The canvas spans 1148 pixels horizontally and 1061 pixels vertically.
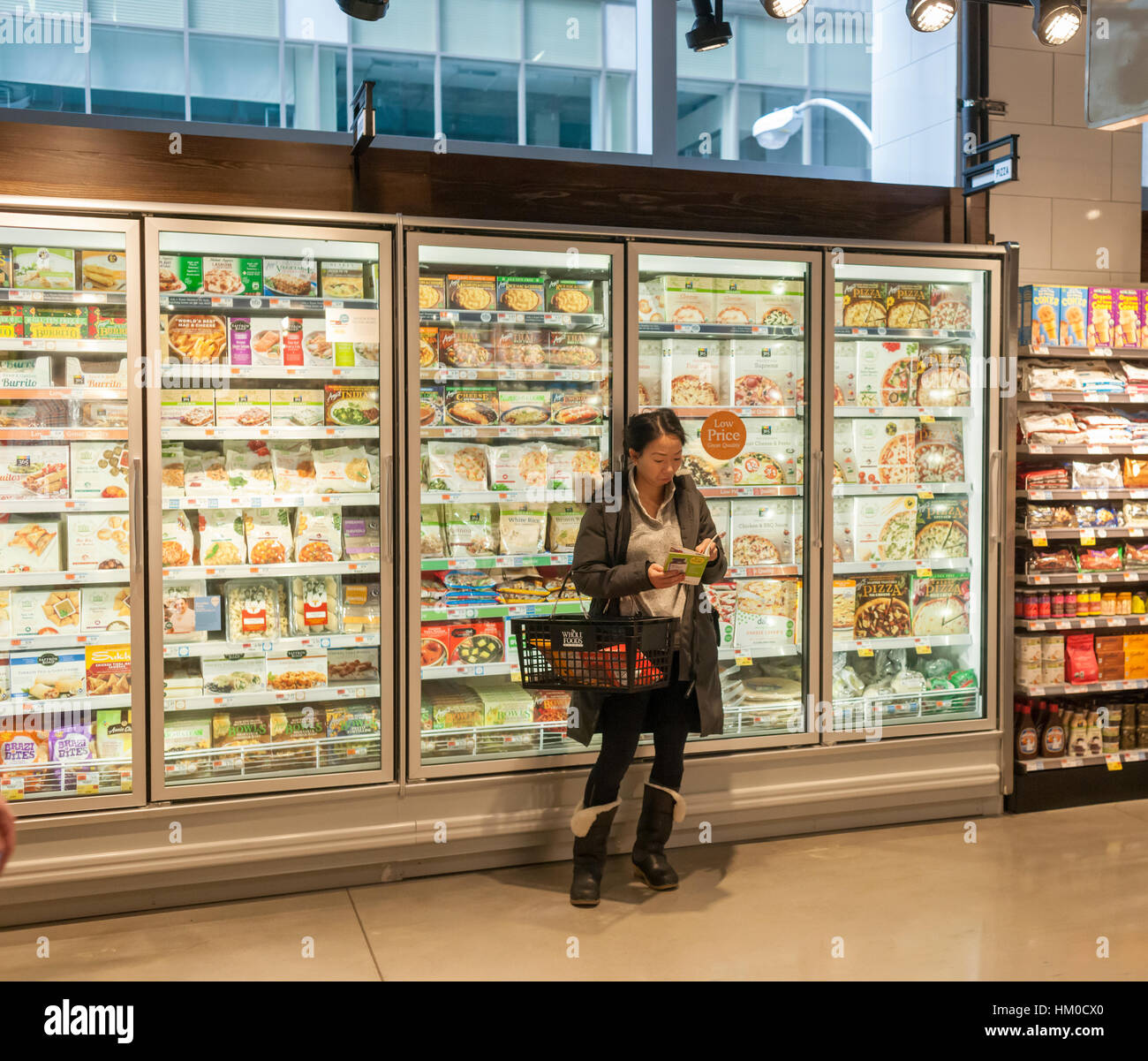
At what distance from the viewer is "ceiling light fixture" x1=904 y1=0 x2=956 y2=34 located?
162 inches

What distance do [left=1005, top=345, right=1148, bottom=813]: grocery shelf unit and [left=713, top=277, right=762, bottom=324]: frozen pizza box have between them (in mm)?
1253

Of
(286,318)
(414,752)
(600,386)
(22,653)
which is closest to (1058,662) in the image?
(600,386)

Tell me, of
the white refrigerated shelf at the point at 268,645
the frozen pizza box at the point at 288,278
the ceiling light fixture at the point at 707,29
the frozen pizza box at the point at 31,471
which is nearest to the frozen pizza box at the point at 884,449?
the ceiling light fixture at the point at 707,29

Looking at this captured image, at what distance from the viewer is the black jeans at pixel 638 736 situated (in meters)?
3.58

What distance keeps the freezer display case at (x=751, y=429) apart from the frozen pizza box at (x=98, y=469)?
1.95m

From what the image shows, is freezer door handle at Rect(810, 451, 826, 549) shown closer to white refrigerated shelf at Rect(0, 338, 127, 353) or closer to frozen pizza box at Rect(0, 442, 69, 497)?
white refrigerated shelf at Rect(0, 338, 127, 353)

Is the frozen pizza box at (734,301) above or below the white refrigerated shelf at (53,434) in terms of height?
above

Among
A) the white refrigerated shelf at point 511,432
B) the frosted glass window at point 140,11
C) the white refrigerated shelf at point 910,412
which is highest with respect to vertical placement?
the frosted glass window at point 140,11

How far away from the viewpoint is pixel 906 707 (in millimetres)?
4488

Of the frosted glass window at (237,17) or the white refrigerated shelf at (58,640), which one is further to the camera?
the frosted glass window at (237,17)

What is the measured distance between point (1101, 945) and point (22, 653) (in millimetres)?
3654

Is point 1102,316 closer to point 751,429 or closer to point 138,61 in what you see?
point 751,429

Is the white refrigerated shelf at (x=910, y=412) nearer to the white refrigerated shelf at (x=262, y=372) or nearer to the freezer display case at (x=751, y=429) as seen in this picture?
the freezer display case at (x=751, y=429)

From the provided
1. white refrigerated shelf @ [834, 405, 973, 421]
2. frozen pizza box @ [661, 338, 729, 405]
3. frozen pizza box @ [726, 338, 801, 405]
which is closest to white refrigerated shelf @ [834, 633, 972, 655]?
white refrigerated shelf @ [834, 405, 973, 421]
